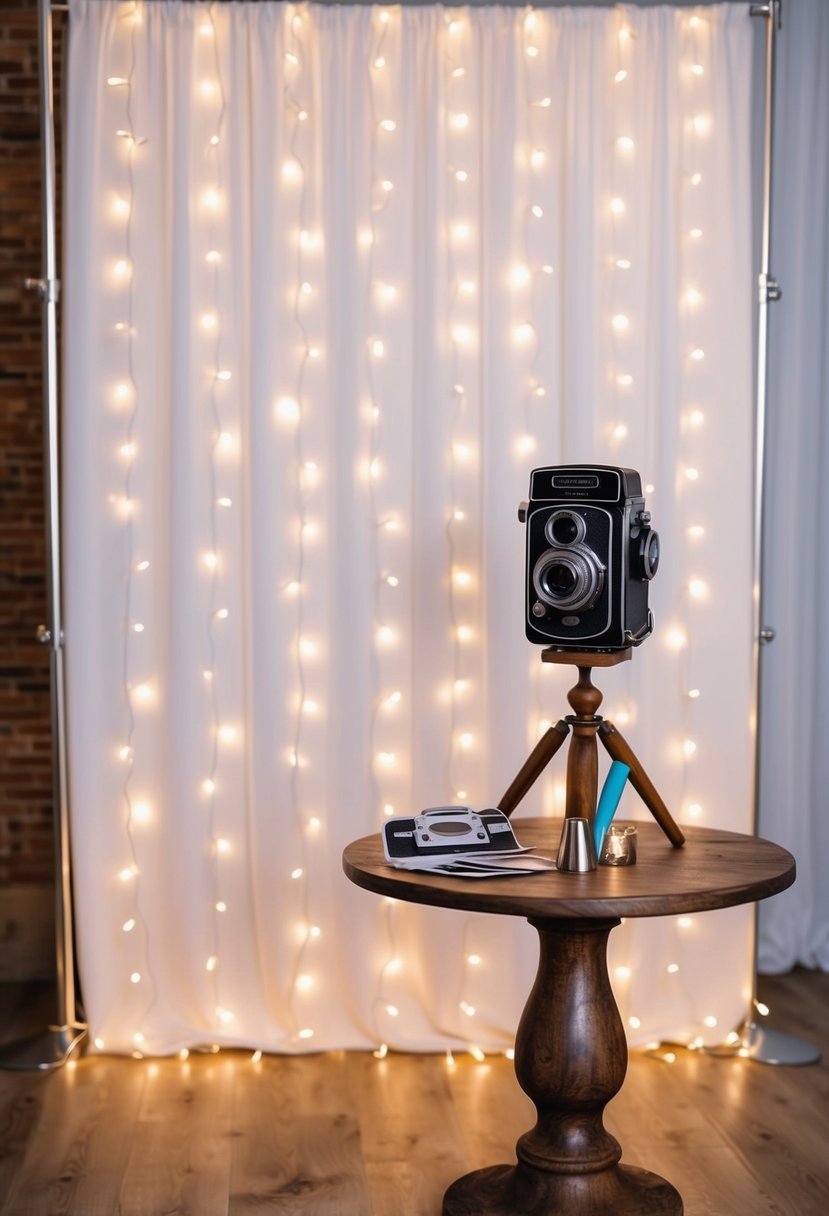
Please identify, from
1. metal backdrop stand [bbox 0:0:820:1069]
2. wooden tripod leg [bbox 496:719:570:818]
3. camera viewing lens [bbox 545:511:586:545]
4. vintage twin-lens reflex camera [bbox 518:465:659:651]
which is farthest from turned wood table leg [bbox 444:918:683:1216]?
metal backdrop stand [bbox 0:0:820:1069]

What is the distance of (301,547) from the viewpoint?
3.04m

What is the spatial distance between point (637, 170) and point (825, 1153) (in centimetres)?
210

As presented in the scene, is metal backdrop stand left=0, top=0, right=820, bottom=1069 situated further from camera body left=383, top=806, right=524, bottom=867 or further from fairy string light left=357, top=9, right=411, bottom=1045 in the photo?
camera body left=383, top=806, right=524, bottom=867

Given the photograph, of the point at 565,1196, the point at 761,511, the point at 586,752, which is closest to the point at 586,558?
the point at 586,752

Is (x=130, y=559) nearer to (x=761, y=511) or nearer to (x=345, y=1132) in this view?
(x=345, y=1132)

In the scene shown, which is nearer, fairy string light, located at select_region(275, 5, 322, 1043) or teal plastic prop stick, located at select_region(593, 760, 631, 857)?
teal plastic prop stick, located at select_region(593, 760, 631, 857)

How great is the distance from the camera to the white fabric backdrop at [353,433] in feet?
9.85

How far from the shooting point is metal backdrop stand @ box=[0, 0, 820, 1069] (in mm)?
3010

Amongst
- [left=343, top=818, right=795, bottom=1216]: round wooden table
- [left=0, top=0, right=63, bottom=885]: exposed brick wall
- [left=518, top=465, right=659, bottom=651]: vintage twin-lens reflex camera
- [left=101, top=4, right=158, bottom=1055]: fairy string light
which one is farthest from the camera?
[left=0, top=0, right=63, bottom=885]: exposed brick wall

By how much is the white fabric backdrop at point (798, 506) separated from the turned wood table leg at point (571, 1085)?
1.52 m

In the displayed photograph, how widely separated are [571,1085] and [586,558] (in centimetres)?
88

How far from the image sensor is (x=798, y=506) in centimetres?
369

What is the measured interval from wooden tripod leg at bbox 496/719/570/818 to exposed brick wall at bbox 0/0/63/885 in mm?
1644

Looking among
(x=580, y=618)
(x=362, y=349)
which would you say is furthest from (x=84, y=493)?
(x=580, y=618)
